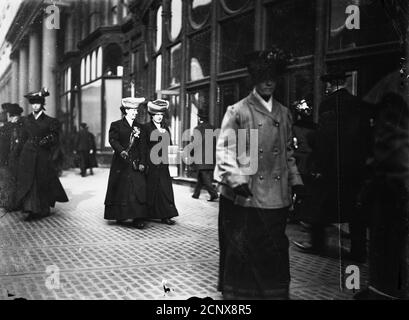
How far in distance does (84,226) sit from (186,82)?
5.34m

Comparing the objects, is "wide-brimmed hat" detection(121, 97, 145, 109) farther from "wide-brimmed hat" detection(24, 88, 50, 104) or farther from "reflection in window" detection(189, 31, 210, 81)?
"reflection in window" detection(189, 31, 210, 81)

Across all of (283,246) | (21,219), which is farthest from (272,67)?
(21,219)

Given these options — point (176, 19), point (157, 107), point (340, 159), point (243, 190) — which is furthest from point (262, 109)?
point (176, 19)

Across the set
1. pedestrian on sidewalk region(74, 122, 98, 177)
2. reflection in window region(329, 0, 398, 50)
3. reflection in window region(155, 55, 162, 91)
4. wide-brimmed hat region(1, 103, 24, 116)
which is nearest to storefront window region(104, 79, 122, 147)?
pedestrian on sidewalk region(74, 122, 98, 177)

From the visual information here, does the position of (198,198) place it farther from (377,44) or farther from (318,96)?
(377,44)

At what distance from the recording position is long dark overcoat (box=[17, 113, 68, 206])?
777 cm

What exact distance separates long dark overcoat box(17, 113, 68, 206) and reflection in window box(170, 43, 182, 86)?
475cm

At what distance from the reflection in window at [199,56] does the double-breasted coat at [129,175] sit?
3853mm

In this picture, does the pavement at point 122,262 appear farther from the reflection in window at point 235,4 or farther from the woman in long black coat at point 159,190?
the reflection in window at point 235,4

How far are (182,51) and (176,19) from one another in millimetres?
837

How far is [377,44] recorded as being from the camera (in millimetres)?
6641

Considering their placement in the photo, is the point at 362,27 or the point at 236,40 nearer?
the point at 362,27

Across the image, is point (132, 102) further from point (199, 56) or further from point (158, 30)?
point (158, 30)

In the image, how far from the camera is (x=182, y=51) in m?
11.7
